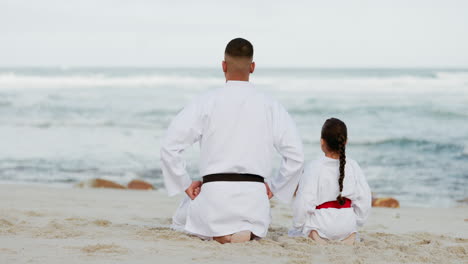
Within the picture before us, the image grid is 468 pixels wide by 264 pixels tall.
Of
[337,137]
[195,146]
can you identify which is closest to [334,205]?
[337,137]

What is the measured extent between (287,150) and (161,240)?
1.04m

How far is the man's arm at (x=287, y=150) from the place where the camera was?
4285 millimetres

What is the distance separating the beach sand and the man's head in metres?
1.13

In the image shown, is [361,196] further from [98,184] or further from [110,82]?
[110,82]

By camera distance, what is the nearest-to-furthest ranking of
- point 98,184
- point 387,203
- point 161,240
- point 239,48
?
1. point 239,48
2. point 161,240
3. point 387,203
4. point 98,184

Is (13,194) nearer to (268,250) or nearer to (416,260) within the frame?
(268,250)

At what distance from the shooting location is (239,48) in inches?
163

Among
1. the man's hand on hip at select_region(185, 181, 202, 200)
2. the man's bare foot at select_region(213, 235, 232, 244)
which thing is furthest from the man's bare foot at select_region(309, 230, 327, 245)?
the man's hand on hip at select_region(185, 181, 202, 200)

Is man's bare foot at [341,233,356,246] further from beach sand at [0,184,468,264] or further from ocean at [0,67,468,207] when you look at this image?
ocean at [0,67,468,207]

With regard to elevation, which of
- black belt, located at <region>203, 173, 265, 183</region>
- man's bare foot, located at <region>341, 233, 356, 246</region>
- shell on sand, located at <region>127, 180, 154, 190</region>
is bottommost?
shell on sand, located at <region>127, 180, 154, 190</region>

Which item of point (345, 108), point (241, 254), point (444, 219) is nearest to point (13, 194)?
point (241, 254)

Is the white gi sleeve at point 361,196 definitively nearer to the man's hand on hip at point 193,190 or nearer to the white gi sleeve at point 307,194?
the white gi sleeve at point 307,194

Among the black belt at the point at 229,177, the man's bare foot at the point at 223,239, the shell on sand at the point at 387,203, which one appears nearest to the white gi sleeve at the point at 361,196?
the black belt at the point at 229,177

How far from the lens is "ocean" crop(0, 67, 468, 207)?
396 inches
